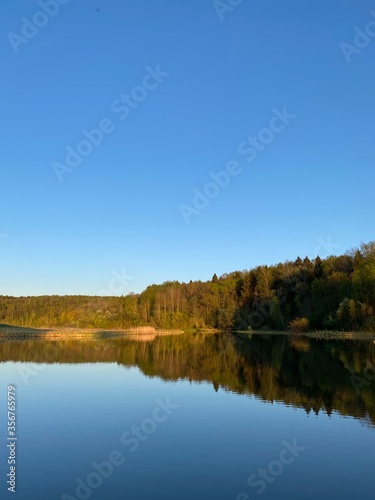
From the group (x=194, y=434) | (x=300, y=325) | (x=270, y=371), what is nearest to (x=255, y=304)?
(x=300, y=325)

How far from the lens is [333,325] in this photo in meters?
78.5

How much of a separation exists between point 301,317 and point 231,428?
7701 cm

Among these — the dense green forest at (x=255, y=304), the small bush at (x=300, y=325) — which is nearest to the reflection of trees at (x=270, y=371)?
the dense green forest at (x=255, y=304)

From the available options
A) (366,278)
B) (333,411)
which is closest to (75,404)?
(333,411)

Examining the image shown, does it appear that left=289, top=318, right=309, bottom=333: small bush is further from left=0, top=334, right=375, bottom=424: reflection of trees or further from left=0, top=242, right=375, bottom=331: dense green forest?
left=0, top=334, right=375, bottom=424: reflection of trees

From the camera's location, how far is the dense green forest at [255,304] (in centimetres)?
7575

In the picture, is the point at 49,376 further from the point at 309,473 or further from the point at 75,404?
the point at 309,473

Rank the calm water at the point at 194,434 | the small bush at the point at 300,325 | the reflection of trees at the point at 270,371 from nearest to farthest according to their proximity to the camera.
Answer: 1. the calm water at the point at 194,434
2. the reflection of trees at the point at 270,371
3. the small bush at the point at 300,325

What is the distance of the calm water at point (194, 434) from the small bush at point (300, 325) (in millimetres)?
55471

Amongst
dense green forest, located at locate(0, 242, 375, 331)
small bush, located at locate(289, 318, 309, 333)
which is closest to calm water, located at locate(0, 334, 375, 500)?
dense green forest, located at locate(0, 242, 375, 331)

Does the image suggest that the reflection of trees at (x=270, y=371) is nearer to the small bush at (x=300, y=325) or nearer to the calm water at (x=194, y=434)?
the calm water at (x=194, y=434)

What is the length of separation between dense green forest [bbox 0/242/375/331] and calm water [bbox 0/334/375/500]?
47.7m

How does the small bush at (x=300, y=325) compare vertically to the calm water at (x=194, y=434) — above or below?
above

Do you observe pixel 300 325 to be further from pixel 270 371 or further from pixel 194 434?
pixel 194 434
